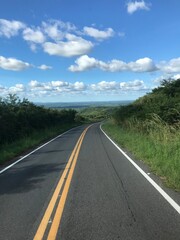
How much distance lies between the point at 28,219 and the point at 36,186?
3.15 meters

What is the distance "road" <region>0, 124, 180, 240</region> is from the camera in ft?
18.6

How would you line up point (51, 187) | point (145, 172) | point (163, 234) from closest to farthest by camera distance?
point (163, 234)
point (51, 187)
point (145, 172)

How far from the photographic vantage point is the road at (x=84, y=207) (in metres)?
5.66

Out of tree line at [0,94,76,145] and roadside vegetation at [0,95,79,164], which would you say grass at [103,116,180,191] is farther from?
tree line at [0,94,76,145]

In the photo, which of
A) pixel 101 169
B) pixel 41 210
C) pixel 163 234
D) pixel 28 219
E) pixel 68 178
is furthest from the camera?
pixel 101 169

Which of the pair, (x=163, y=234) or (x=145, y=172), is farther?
(x=145, y=172)

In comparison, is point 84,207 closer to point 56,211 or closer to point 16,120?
point 56,211

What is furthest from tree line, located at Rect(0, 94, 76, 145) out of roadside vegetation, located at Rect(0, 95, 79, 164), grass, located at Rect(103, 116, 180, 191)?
grass, located at Rect(103, 116, 180, 191)

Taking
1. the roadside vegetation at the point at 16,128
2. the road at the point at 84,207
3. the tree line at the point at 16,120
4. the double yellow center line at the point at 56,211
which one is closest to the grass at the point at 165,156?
the road at the point at 84,207

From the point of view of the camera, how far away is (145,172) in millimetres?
11438

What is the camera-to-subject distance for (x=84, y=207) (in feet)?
23.6

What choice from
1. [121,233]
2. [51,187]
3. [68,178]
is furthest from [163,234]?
[68,178]

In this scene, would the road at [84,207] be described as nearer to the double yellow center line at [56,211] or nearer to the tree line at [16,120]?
the double yellow center line at [56,211]

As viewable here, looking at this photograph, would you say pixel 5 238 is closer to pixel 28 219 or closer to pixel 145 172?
pixel 28 219
